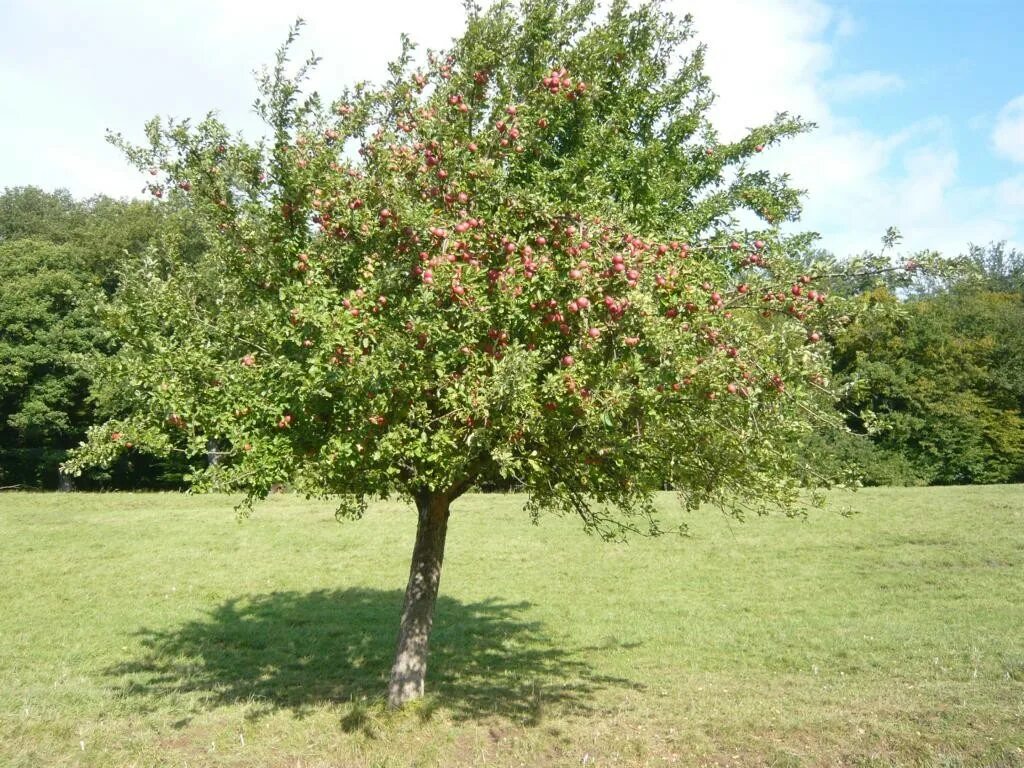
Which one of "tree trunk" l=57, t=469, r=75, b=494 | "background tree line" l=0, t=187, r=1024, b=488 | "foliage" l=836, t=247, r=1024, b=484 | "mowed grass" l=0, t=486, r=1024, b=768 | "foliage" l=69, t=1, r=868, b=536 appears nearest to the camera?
"foliage" l=69, t=1, r=868, b=536

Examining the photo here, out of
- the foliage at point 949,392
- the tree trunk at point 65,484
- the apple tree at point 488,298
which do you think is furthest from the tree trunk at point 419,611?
the foliage at point 949,392

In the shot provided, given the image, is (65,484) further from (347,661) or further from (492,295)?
(492,295)

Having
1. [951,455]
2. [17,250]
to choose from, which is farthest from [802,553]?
[17,250]

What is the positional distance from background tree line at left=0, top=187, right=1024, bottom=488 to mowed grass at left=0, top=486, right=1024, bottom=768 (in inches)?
615

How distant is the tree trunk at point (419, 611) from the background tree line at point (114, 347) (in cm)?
3448

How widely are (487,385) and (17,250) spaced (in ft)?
181

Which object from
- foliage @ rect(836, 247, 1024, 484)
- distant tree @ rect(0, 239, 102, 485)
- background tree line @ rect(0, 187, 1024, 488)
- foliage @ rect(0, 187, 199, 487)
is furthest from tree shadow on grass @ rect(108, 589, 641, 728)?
foliage @ rect(836, 247, 1024, 484)

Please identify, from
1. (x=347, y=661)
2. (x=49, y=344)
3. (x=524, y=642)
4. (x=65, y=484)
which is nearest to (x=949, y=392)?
(x=524, y=642)

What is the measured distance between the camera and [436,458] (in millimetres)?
9336

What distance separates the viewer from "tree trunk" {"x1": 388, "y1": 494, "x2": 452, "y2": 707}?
13.6 meters

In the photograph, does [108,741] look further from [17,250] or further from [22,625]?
[17,250]

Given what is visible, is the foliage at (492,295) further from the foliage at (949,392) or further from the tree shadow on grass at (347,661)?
the foliage at (949,392)

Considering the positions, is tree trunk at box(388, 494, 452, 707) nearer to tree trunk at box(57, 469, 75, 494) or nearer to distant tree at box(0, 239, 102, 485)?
distant tree at box(0, 239, 102, 485)

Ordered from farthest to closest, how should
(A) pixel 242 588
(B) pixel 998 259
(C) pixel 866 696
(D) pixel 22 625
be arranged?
(B) pixel 998 259, (A) pixel 242 588, (D) pixel 22 625, (C) pixel 866 696
